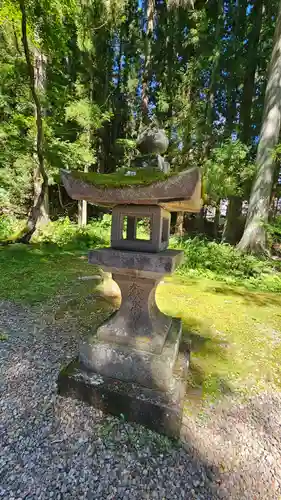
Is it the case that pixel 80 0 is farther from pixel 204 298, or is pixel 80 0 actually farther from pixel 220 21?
pixel 204 298

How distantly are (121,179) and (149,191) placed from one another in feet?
0.74

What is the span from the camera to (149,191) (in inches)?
58.3

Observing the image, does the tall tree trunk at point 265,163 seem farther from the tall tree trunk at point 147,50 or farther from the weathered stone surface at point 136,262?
the weathered stone surface at point 136,262

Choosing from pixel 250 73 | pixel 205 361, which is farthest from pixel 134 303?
pixel 250 73

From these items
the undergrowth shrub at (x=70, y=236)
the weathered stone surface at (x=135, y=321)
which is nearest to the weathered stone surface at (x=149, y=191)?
the weathered stone surface at (x=135, y=321)

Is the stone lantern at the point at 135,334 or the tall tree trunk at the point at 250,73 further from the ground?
the tall tree trunk at the point at 250,73

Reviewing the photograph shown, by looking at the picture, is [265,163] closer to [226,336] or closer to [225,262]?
[225,262]

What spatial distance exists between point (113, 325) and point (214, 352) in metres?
1.36

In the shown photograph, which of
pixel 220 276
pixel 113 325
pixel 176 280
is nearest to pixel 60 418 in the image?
pixel 113 325

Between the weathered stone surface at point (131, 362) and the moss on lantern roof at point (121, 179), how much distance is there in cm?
125

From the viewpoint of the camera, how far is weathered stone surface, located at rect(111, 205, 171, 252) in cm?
178

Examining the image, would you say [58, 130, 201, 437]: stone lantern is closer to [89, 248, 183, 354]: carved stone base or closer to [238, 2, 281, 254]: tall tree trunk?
[89, 248, 183, 354]: carved stone base

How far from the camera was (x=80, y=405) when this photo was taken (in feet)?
5.92

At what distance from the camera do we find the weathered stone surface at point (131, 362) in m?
1.74
